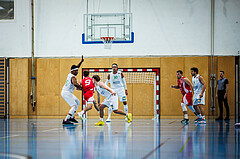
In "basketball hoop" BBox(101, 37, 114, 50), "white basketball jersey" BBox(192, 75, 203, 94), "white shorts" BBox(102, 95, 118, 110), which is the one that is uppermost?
"basketball hoop" BBox(101, 37, 114, 50)

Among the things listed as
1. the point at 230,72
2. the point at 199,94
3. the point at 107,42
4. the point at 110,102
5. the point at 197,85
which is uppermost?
the point at 107,42

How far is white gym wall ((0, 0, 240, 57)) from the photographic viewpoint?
17516mm

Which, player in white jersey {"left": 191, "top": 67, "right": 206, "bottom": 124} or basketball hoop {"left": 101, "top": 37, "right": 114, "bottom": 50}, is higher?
basketball hoop {"left": 101, "top": 37, "right": 114, "bottom": 50}

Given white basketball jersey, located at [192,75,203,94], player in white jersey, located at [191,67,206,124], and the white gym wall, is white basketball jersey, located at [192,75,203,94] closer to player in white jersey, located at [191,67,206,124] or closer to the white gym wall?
player in white jersey, located at [191,67,206,124]

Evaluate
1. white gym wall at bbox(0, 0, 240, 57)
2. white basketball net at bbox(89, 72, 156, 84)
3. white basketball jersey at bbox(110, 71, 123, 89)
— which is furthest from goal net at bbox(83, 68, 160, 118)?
white basketball jersey at bbox(110, 71, 123, 89)

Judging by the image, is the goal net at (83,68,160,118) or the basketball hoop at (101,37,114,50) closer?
the basketball hoop at (101,37,114,50)

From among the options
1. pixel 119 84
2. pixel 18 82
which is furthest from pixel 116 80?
pixel 18 82

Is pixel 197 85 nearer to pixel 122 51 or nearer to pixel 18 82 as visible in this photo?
pixel 122 51

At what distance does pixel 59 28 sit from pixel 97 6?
89.8 inches

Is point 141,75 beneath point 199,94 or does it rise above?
above

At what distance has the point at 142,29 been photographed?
1784 centimetres

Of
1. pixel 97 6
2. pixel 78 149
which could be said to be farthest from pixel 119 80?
pixel 78 149

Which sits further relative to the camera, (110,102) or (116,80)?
(116,80)

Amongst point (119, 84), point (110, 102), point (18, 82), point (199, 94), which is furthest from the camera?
point (18, 82)
